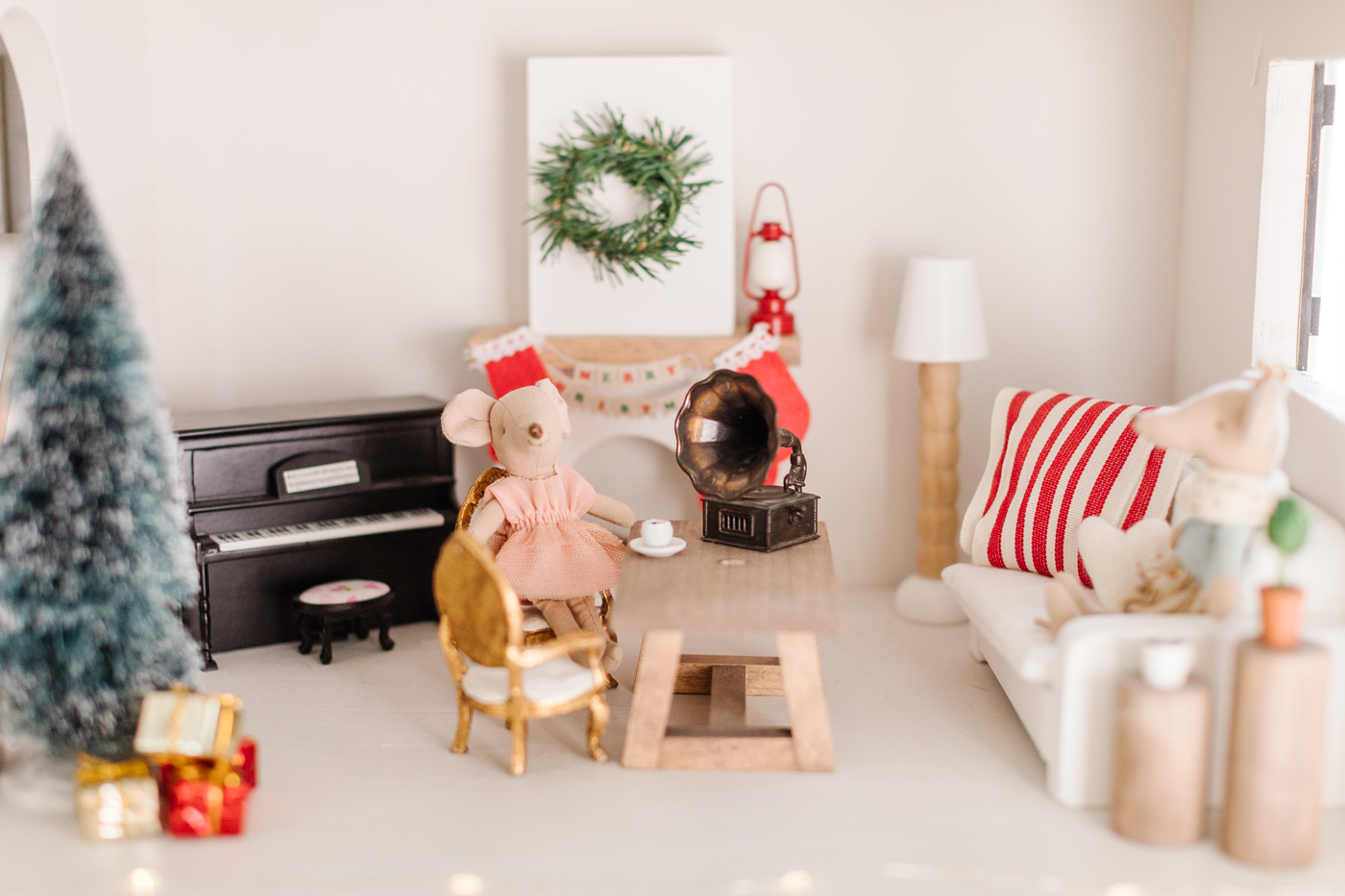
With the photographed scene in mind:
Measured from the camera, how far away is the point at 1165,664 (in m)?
2.90

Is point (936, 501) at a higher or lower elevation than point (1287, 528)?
lower

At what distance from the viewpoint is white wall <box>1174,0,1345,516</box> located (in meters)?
3.58

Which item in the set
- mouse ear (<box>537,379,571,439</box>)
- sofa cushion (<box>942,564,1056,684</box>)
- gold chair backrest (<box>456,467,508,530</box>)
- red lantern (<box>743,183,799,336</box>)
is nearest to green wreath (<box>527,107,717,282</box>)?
red lantern (<box>743,183,799,336</box>)

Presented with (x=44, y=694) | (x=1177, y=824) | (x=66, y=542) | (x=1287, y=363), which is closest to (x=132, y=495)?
(x=66, y=542)

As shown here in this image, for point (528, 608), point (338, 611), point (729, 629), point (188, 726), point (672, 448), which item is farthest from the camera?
point (672, 448)

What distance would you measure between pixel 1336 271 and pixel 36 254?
12.1 ft

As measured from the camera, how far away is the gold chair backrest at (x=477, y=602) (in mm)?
3186

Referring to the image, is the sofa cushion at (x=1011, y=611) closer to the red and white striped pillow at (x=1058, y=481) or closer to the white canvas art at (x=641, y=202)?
the red and white striped pillow at (x=1058, y=481)

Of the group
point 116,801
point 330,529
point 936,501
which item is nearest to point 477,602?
Answer: point 116,801

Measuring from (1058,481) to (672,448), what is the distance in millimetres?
1597

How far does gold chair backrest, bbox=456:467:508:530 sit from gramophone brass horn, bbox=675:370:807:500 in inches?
30.6

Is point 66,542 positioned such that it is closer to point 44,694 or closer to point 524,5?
point 44,694

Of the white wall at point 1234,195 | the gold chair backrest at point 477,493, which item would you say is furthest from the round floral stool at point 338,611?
the white wall at point 1234,195

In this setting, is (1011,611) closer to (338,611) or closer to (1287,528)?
(1287,528)
